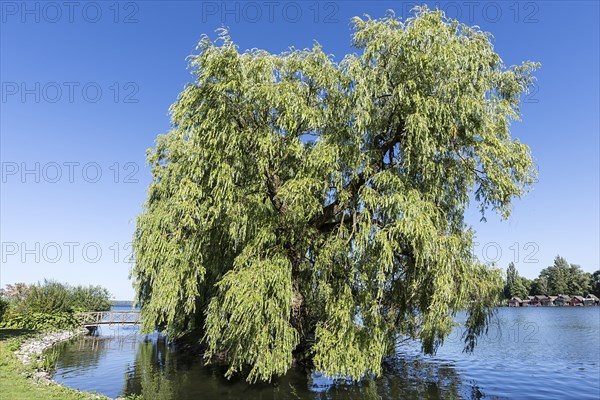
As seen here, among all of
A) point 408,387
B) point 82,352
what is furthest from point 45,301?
point 408,387

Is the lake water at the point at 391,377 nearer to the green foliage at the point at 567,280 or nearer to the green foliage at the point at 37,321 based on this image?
the green foliage at the point at 37,321

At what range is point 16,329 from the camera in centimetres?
2867

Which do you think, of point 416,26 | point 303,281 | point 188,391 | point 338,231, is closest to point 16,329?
point 188,391

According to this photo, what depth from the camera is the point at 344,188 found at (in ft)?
40.4

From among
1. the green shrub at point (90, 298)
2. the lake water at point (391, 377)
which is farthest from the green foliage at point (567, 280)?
the green shrub at point (90, 298)

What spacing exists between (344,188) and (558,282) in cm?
10528

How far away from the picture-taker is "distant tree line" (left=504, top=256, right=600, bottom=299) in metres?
92.9

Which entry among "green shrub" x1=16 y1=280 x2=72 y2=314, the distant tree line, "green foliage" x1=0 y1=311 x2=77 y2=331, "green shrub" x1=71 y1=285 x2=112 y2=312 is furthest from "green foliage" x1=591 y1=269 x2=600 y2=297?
"green shrub" x1=16 y1=280 x2=72 y2=314

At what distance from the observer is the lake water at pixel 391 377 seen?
41.1ft

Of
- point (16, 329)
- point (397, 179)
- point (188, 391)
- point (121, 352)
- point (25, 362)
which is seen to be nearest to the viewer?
point (397, 179)

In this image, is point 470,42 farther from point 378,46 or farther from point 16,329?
point 16,329

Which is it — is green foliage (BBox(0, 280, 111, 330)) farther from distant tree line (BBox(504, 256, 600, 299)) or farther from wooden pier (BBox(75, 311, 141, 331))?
distant tree line (BBox(504, 256, 600, 299))

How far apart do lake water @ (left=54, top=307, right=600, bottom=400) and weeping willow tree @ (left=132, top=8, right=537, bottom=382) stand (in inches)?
66.5

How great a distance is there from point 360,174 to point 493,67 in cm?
548
